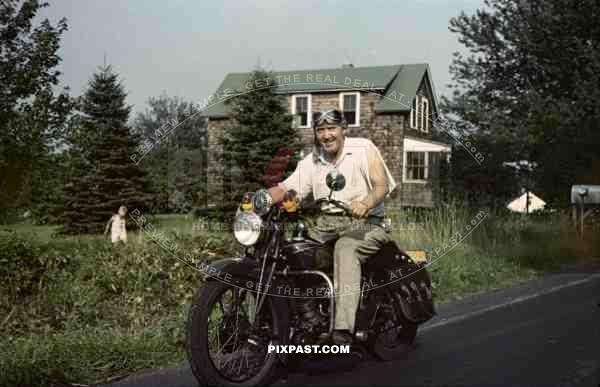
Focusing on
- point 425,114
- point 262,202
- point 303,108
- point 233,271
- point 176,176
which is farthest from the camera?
point 425,114

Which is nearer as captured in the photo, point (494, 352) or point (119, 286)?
point (494, 352)

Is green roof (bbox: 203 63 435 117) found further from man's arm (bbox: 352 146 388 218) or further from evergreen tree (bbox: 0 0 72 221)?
man's arm (bbox: 352 146 388 218)

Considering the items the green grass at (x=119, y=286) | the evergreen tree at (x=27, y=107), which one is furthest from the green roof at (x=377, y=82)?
the evergreen tree at (x=27, y=107)

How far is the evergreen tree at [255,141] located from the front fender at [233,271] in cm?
1205

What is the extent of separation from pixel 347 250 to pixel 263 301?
2.56 ft

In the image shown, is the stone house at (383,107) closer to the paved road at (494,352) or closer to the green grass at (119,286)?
the green grass at (119,286)

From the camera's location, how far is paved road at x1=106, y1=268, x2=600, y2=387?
17.3 ft

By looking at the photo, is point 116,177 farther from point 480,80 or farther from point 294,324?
point 294,324

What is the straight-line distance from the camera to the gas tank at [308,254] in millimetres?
5090

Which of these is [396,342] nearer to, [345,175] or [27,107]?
[345,175]

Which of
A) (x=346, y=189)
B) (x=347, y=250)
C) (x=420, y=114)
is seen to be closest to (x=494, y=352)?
(x=347, y=250)

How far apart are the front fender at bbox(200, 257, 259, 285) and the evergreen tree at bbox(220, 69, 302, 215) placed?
1205cm

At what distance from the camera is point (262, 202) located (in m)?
4.84

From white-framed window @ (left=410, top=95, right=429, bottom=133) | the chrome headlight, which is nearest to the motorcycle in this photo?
the chrome headlight
